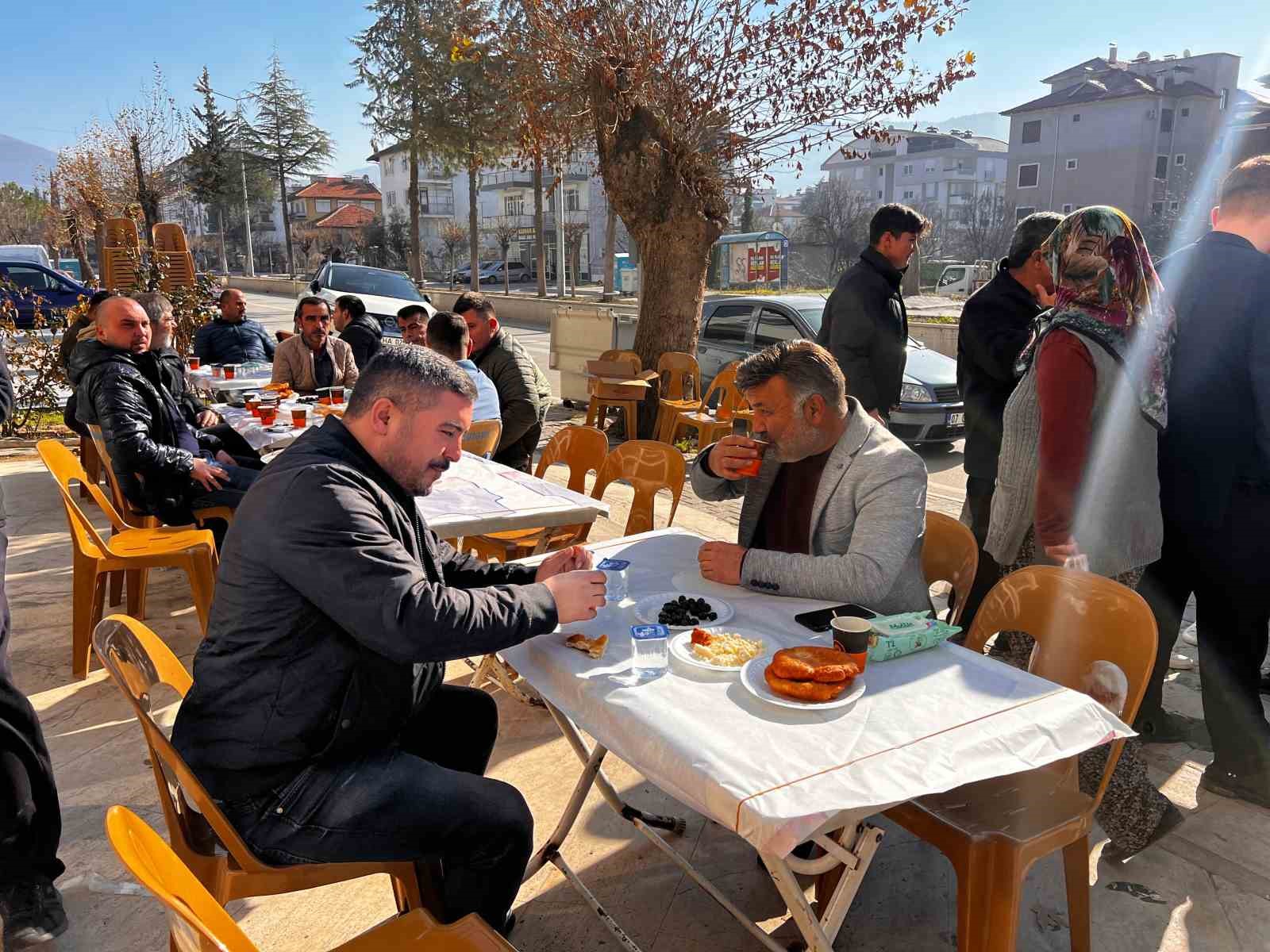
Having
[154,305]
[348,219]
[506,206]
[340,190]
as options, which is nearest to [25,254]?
[154,305]

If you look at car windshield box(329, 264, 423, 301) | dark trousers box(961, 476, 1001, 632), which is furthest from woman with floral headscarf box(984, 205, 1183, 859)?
car windshield box(329, 264, 423, 301)

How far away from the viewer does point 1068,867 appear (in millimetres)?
2223

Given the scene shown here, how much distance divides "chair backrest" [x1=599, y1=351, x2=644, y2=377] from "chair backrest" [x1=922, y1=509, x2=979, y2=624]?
6096 mm

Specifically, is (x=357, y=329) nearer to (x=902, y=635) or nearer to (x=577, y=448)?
(x=577, y=448)

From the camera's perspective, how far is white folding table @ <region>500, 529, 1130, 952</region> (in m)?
1.55

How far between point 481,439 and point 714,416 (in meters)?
3.65

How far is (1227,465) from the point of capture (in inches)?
115

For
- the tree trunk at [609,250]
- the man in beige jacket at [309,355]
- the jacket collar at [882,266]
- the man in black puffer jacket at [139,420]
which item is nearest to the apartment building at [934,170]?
the tree trunk at [609,250]

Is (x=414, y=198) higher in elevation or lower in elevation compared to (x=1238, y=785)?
higher

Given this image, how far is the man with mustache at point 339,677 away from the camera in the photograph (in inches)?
71.8

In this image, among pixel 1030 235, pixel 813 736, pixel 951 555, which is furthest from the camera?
pixel 1030 235

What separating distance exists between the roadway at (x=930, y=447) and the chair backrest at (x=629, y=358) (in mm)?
3004

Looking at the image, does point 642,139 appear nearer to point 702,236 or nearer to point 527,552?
point 702,236

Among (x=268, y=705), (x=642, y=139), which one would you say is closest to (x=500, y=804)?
(x=268, y=705)
